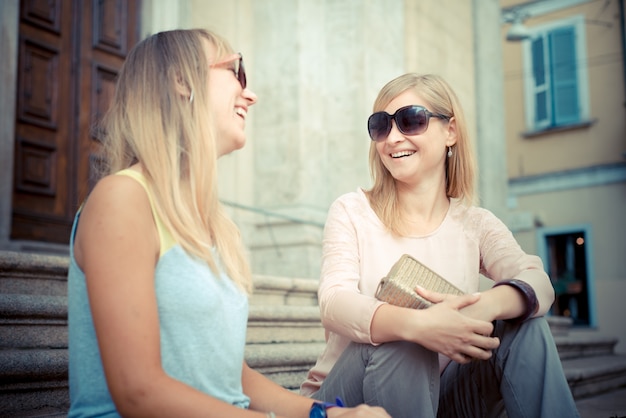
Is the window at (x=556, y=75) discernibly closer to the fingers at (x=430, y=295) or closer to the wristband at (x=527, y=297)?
the wristband at (x=527, y=297)

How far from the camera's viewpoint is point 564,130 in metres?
13.0

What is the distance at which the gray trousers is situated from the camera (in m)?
1.86

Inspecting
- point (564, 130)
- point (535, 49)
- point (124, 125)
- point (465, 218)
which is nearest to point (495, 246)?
point (465, 218)

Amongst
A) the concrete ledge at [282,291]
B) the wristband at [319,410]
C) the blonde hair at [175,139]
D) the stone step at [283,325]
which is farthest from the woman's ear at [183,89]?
the concrete ledge at [282,291]

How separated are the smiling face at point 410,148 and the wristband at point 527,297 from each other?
21.5 inches

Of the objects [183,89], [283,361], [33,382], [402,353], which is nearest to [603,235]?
[283,361]

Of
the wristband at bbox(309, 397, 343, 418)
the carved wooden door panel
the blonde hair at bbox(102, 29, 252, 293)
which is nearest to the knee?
the wristband at bbox(309, 397, 343, 418)

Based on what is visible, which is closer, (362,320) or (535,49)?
(362,320)

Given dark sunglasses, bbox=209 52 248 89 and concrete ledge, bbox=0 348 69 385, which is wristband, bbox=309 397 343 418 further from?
concrete ledge, bbox=0 348 69 385

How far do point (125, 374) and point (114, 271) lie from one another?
17 centimetres

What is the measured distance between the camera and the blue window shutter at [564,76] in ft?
43.0

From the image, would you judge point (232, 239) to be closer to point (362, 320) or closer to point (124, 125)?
point (124, 125)

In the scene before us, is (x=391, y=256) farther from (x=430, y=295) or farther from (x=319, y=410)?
(x=319, y=410)

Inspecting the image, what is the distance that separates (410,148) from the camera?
2428mm
